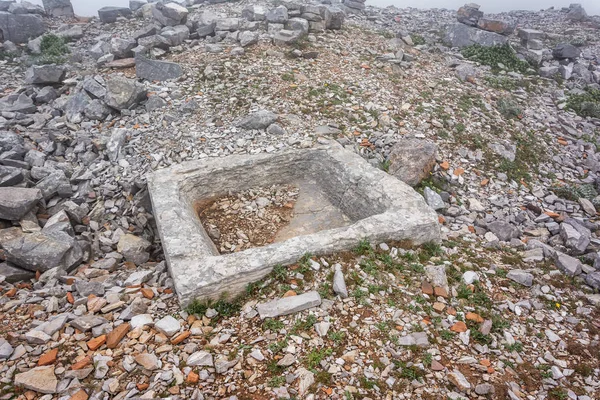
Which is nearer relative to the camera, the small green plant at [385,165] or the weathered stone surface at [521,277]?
the weathered stone surface at [521,277]

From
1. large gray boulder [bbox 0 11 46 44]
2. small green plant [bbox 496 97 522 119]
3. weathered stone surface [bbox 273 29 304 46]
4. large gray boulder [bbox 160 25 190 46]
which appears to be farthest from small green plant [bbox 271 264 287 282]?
large gray boulder [bbox 0 11 46 44]

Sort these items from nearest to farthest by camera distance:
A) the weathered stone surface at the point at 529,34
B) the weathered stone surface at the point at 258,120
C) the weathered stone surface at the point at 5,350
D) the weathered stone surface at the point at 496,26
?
the weathered stone surface at the point at 5,350, the weathered stone surface at the point at 258,120, the weathered stone surface at the point at 496,26, the weathered stone surface at the point at 529,34

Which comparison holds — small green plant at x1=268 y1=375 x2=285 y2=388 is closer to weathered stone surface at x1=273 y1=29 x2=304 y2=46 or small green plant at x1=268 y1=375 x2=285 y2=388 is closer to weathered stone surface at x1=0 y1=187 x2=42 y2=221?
weathered stone surface at x1=0 y1=187 x2=42 y2=221

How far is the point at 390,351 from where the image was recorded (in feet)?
11.5

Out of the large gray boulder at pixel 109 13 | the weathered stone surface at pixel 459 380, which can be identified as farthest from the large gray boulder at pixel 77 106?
the weathered stone surface at pixel 459 380

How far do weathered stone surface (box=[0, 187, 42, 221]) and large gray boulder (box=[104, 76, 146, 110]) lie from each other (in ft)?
9.88

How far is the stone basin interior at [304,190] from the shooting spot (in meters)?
5.59

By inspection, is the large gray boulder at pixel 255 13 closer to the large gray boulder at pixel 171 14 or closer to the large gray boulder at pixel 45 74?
the large gray boulder at pixel 171 14

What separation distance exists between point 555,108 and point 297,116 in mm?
7041

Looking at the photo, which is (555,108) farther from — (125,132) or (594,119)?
(125,132)

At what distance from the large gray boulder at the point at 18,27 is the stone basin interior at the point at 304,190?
11.8m

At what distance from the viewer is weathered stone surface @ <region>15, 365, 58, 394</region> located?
308cm

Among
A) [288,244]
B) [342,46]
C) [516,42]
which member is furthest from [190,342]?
[516,42]

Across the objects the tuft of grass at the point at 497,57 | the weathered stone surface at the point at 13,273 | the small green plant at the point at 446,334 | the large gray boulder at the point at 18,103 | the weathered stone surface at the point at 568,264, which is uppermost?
the tuft of grass at the point at 497,57
